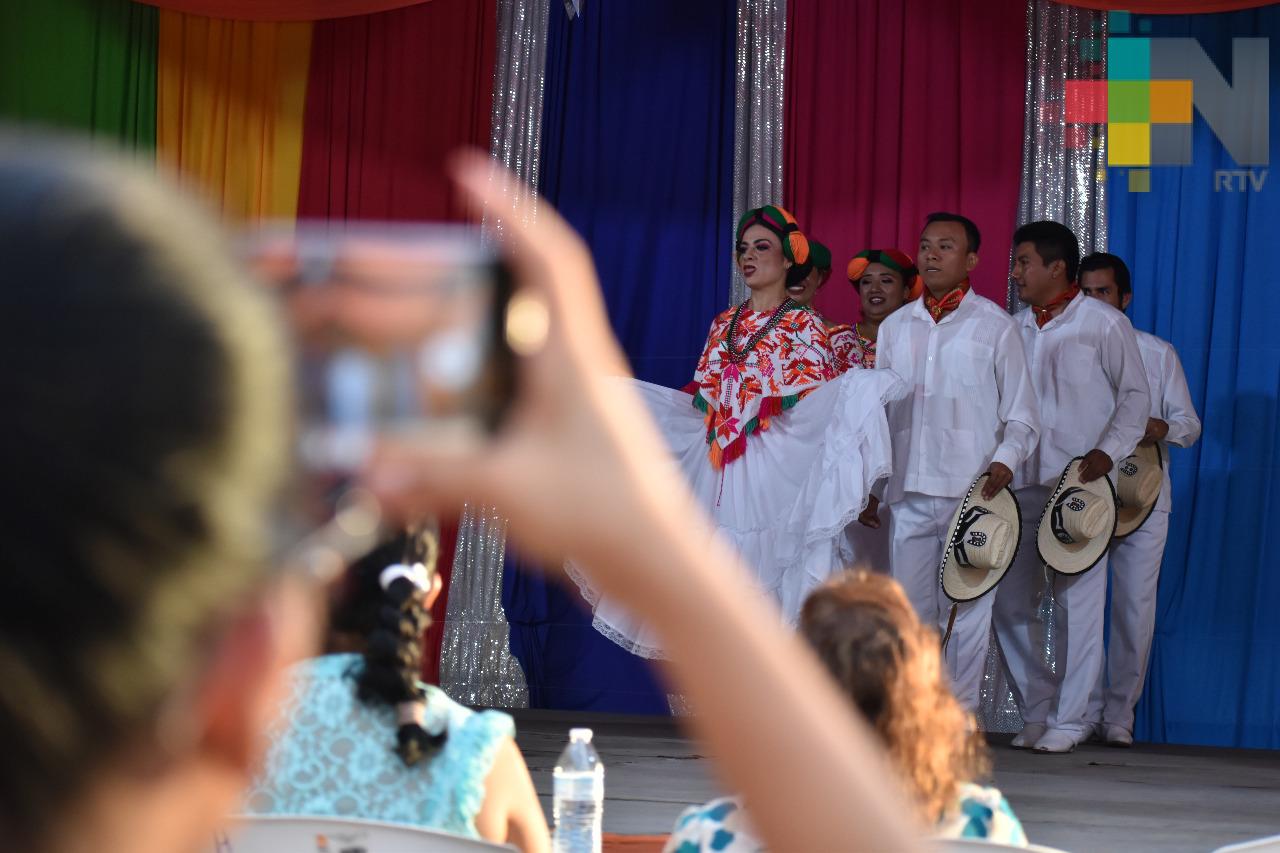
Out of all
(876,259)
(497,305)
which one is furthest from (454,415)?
(876,259)

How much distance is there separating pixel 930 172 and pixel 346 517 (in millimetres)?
5925

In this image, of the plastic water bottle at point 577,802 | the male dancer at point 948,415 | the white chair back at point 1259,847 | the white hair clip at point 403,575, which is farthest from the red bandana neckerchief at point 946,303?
the white chair back at point 1259,847

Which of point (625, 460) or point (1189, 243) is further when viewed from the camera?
point (1189, 243)

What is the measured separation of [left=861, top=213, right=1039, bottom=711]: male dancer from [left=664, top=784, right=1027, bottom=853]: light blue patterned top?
340 centimetres

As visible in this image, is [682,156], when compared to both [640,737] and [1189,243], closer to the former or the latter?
[1189,243]

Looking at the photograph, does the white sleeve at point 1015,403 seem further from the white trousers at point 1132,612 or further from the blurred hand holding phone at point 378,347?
the blurred hand holding phone at point 378,347

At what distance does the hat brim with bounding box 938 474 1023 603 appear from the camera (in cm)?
478

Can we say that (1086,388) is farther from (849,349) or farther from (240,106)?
(240,106)

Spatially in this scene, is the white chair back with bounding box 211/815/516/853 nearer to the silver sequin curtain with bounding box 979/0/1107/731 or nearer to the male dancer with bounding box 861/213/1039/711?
the male dancer with bounding box 861/213/1039/711

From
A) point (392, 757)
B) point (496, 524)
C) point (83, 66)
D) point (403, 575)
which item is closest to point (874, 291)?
point (496, 524)

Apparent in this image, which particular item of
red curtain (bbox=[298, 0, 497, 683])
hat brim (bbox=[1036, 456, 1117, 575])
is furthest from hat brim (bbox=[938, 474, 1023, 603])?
red curtain (bbox=[298, 0, 497, 683])

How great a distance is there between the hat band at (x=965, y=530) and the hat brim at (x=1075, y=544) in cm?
26

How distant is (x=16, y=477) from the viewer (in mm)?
290

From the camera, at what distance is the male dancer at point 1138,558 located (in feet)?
16.9
